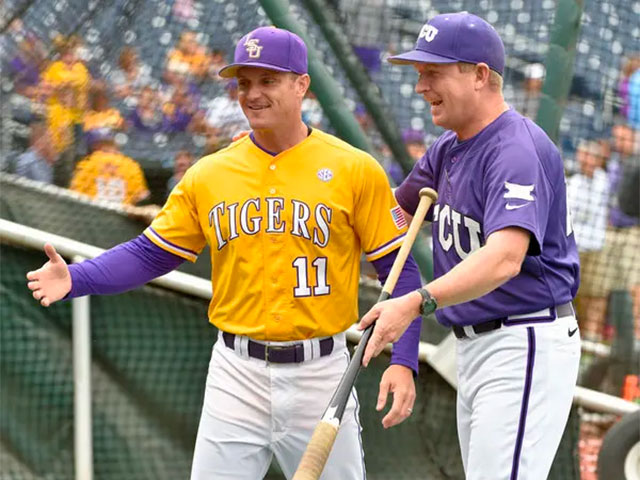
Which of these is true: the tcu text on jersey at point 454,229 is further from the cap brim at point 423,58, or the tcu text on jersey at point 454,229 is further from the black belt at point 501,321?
the cap brim at point 423,58

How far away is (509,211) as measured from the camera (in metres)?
2.92

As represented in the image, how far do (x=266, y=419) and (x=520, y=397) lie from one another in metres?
0.75

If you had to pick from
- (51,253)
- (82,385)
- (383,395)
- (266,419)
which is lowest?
(82,385)

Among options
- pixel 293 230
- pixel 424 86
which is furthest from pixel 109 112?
pixel 424 86

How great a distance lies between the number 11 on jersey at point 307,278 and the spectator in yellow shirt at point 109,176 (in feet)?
5.43

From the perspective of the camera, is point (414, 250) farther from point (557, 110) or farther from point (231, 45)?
point (231, 45)

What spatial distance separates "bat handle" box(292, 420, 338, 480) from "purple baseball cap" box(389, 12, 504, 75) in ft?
3.21

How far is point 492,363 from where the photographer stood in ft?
10.4

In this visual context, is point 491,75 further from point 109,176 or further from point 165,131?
point 109,176

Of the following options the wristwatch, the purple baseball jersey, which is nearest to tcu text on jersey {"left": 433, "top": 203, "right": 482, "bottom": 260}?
the purple baseball jersey

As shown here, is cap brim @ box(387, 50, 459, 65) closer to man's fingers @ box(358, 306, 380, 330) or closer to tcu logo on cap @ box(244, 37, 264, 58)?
tcu logo on cap @ box(244, 37, 264, 58)

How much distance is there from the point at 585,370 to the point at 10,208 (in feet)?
8.06

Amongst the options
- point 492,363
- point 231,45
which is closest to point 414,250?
point 231,45

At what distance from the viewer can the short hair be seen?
312cm
